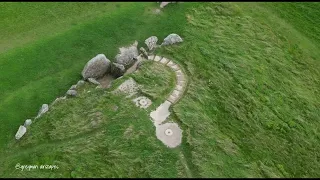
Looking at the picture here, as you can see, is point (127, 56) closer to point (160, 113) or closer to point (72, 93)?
point (72, 93)

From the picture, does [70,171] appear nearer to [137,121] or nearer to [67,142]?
[67,142]

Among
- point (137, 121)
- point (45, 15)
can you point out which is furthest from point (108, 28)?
point (137, 121)

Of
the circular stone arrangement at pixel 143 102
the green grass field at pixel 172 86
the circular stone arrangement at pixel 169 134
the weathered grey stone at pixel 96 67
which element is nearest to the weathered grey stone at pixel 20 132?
the green grass field at pixel 172 86

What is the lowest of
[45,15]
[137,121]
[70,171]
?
[70,171]

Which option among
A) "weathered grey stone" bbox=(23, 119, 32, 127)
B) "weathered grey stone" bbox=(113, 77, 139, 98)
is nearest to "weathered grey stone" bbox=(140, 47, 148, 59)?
"weathered grey stone" bbox=(113, 77, 139, 98)

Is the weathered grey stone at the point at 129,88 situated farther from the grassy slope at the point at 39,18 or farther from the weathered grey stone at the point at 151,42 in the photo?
the grassy slope at the point at 39,18

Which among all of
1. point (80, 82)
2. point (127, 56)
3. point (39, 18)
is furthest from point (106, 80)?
point (39, 18)
